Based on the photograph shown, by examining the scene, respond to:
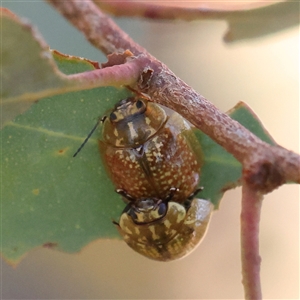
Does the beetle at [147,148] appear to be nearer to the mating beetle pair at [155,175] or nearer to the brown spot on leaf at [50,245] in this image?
the mating beetle pair at [155,175]

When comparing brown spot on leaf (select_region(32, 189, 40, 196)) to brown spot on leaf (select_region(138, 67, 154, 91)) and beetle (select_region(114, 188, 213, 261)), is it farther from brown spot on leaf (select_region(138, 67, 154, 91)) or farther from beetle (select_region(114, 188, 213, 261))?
brown spot on leaf (select_region(138, 67, 154, 91))

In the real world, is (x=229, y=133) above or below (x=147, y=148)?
above

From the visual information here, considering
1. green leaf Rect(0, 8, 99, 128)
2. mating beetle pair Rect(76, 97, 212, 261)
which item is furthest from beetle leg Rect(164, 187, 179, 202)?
green leaf Rect(0, 8, 99, 128)

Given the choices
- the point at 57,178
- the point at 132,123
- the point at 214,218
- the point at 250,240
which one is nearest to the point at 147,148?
the point at 132,123

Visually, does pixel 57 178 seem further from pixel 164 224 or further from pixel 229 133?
pixel 229 133

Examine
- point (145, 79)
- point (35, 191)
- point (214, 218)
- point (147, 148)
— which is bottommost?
point (214, 218)
